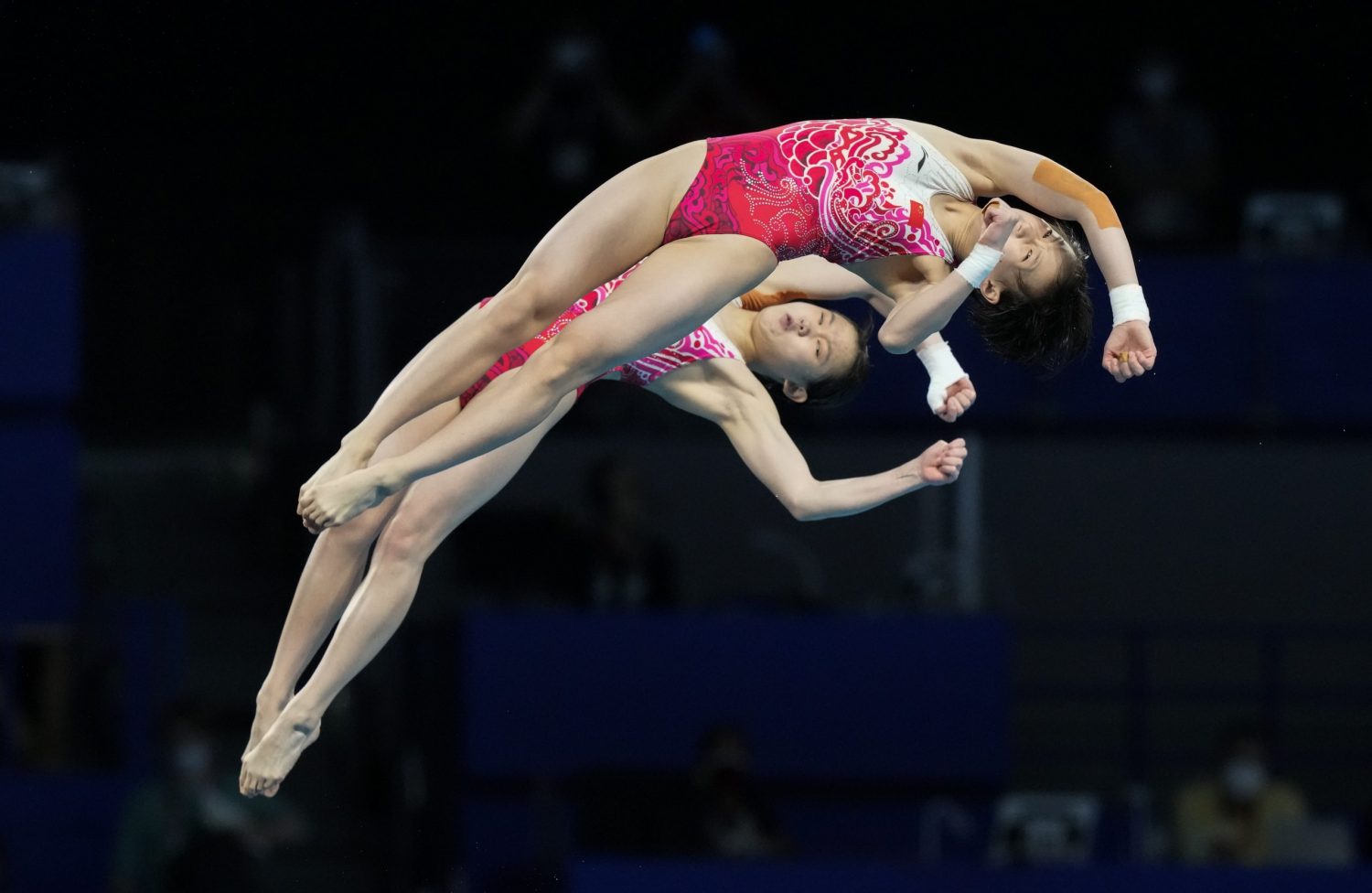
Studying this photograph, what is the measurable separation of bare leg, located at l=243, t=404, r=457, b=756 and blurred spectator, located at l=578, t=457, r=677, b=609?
10.4 feet

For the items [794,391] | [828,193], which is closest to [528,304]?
[828,193]

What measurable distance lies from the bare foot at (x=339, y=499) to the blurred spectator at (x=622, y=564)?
148 inches

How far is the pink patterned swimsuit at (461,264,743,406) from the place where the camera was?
6.48 meters

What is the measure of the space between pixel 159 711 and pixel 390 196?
→ 3551 millimetres

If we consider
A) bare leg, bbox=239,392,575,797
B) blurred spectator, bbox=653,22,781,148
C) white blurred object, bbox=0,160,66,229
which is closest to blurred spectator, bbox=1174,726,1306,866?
blurred spectator, bbox=653,22,781,148

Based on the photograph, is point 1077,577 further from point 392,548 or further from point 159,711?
point 392,548

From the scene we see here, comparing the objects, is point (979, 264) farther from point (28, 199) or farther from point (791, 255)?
point (28, 199)

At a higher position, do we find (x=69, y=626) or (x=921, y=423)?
(x=921, y=423)

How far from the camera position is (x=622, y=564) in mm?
9695

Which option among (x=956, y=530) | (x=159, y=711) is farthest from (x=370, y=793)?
(x=956, y=530)

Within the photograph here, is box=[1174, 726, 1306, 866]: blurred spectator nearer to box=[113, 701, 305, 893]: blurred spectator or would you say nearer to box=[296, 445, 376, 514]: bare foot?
box=[113, 701, 305, 893]: blurred spectator

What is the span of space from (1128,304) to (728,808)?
3.54 metres

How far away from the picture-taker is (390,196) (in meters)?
12.3

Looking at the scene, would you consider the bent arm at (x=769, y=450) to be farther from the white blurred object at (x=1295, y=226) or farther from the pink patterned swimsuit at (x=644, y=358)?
the white blurred object at (x=1295, y=226)
